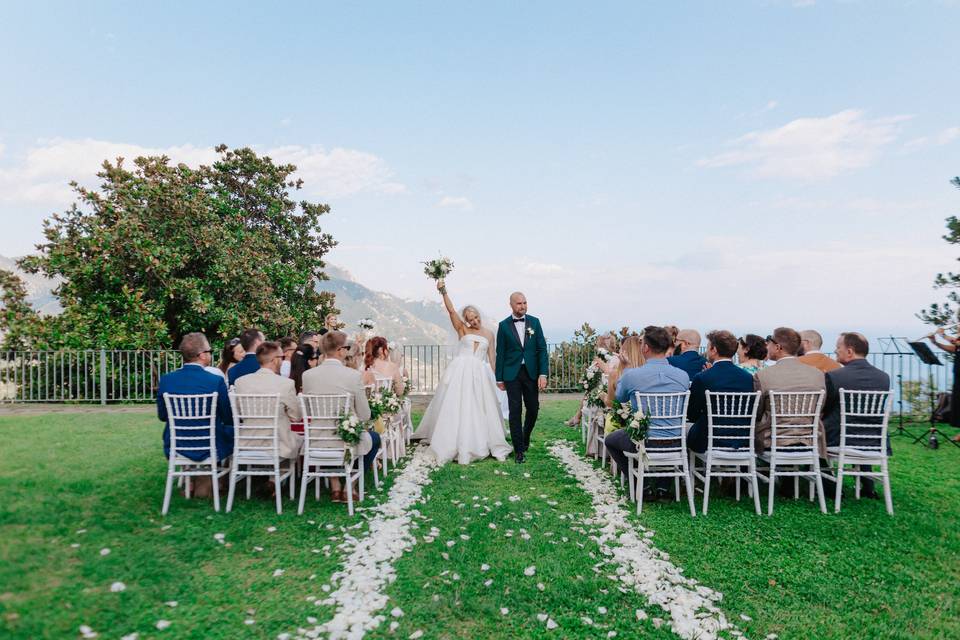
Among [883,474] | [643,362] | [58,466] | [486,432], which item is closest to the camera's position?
[883,474]

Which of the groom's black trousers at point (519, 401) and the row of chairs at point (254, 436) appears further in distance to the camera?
the groom's black trousers at point (519, 401)

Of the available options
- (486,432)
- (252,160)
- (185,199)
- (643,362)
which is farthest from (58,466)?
(252,160)

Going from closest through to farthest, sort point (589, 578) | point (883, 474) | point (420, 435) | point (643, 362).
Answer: point (589, 578)
point (883, 474)
point (643, 362)
point (420, 435)

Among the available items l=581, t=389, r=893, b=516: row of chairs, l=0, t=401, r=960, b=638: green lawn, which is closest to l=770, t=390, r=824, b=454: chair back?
l=581, t=389, r=893, b=516: row of chairs

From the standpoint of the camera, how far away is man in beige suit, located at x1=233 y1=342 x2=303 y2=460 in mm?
5762

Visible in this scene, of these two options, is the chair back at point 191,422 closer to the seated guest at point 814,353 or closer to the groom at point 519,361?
the groom at point 519,361

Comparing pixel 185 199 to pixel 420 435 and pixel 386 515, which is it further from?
pixel 386 515

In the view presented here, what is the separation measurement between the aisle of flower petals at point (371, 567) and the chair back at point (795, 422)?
366 cm

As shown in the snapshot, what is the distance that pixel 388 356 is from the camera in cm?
863

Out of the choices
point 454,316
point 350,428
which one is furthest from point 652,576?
point 454,316

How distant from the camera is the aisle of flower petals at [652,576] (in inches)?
142

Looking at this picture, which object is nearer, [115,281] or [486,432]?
[486,432]

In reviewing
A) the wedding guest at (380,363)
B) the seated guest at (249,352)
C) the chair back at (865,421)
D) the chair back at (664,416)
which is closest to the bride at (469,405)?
the wedding guest at (380,363)

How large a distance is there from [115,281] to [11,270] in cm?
296
